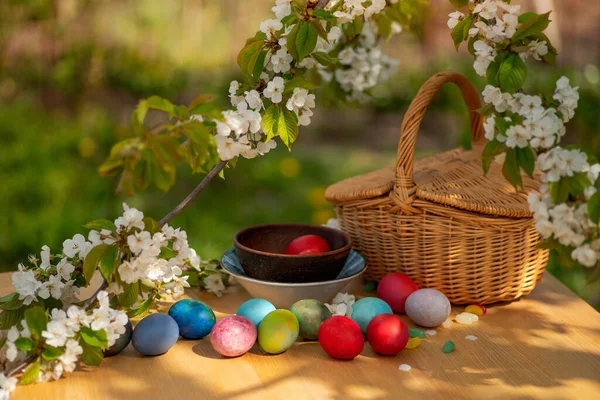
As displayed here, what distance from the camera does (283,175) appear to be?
11.4ft

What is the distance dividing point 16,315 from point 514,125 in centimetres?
89

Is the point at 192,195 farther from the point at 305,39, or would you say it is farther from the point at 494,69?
the point at 494,69

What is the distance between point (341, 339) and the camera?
1185 mm

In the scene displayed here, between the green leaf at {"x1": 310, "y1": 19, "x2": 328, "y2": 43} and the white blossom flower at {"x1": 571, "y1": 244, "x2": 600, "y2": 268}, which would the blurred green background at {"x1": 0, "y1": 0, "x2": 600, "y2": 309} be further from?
the white blossom flower at {"x1": 571, "y1": 244, "x2": 600, "y2": 268}

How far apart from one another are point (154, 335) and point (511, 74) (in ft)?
2.43

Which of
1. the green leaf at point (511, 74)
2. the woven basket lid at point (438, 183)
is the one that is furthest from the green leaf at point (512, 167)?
the woven basket lid at point (438, 183)

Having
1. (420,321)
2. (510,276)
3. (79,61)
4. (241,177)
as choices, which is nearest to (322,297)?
(420,321)

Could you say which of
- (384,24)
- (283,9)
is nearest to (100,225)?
(283,9)

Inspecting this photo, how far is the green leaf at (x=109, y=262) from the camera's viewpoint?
3.58 ft

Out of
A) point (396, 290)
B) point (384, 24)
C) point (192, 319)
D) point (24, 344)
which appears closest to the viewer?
point (24, 344)

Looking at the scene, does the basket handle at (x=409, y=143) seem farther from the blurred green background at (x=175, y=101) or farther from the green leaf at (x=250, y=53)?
the blurred green background at (x=175, y=101)

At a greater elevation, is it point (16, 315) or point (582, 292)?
point (16, 315)

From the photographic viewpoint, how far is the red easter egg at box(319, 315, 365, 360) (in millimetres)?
1184

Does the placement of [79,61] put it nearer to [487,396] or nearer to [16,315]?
[16,315]
